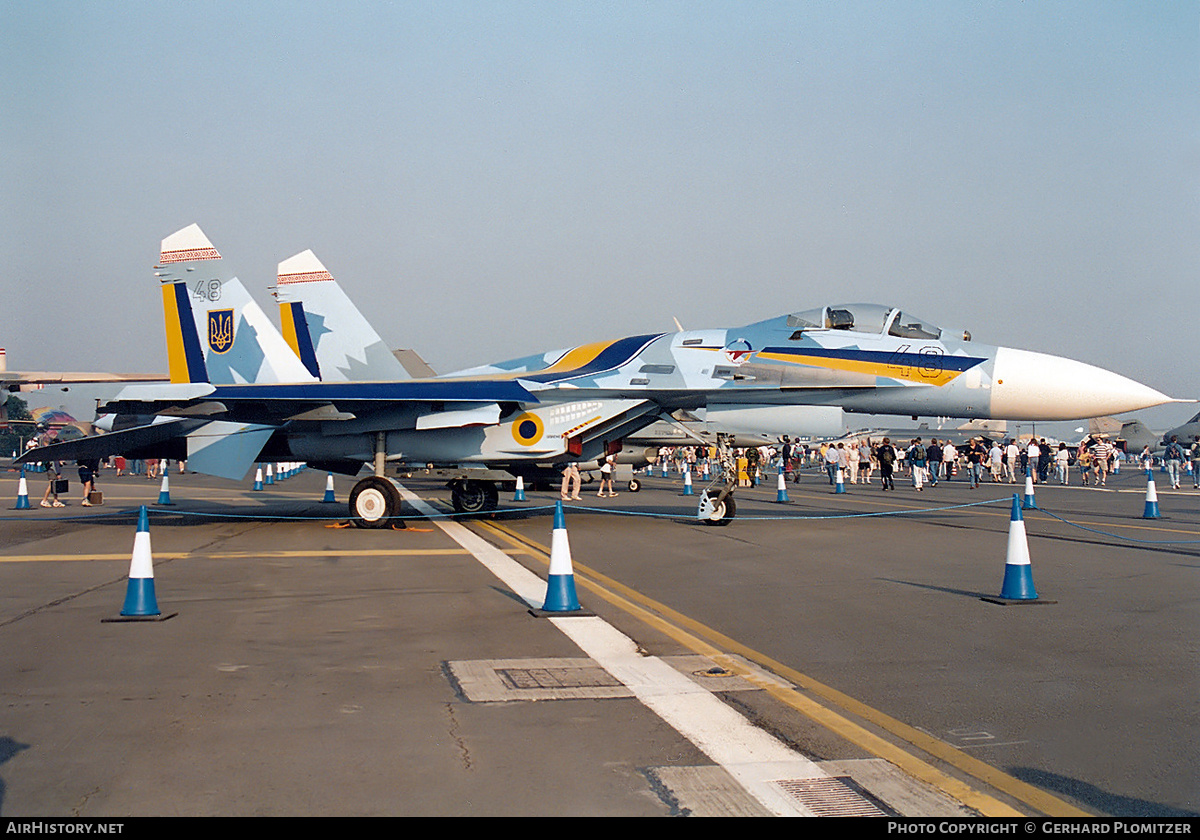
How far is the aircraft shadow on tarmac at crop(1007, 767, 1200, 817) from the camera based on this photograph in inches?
130

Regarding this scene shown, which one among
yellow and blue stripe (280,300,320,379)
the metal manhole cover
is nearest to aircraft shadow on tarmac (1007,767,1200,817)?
the metal manhole cover

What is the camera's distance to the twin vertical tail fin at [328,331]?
17.8 m

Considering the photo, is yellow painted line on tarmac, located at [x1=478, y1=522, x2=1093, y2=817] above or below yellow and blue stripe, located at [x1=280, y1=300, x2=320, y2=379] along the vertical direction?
below

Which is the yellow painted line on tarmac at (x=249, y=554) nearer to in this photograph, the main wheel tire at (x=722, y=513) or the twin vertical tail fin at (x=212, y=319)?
the main wheel tire at (x=722, y=513)

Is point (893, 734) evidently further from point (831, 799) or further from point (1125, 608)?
point (1125, 608)

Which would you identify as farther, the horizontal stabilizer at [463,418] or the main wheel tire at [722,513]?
the main wheel tire at [722,513]

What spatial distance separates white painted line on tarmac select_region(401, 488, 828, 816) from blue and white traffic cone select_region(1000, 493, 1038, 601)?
10.9 feet

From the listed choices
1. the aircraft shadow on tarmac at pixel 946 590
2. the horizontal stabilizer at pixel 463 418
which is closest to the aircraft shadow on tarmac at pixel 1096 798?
the aircraft shadow on tarmac at pixel 946 590

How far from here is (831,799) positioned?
3422 millimetres

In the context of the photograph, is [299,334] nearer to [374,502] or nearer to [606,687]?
[374,502]

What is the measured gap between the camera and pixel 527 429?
14672mm

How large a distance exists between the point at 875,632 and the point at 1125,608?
2.31 metres

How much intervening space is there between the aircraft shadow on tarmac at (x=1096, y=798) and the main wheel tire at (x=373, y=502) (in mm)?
11476

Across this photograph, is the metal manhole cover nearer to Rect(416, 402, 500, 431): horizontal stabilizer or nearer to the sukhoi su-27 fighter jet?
the sukhoi su-27 fighter jet
